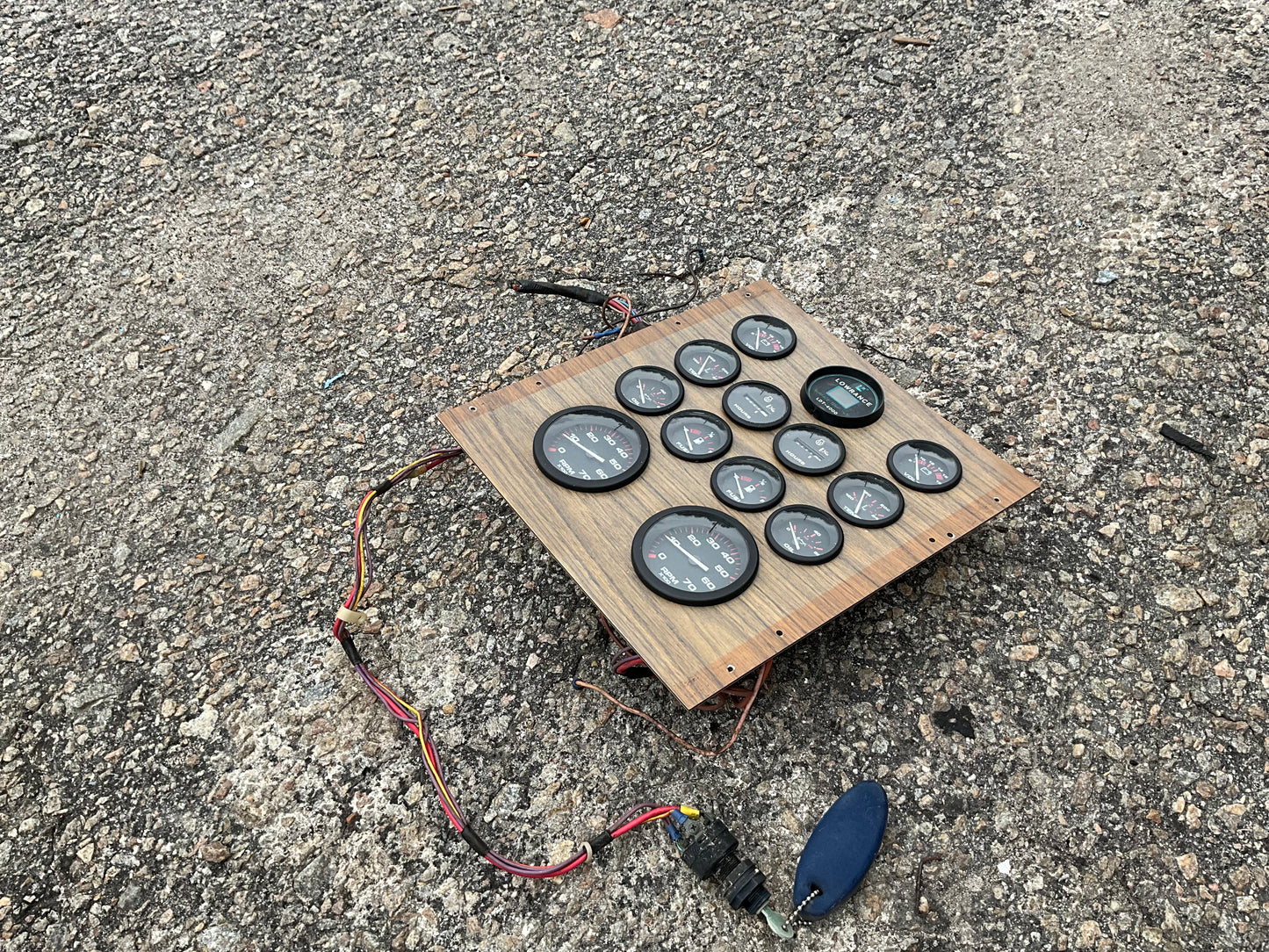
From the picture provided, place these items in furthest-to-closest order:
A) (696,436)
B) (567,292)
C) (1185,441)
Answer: (567,292), (1185,441), (696,436)

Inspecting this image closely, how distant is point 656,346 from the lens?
3.53 meters

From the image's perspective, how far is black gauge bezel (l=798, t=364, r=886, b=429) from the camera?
3.27 m

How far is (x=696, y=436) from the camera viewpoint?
3246 mm

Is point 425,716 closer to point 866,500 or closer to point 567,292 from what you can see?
point 866,500

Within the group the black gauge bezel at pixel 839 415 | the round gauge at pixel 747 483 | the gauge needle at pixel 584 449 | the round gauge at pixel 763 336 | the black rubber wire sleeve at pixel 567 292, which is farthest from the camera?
the black rubber wire sleeve at pixel 567 292

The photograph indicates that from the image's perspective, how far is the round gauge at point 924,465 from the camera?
10.2 ft

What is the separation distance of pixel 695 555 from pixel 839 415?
0.79 metres

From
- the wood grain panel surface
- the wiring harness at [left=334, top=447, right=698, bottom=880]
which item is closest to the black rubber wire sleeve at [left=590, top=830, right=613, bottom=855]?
the wiring harness at [left=334, top=447, right=698, bottom=880]

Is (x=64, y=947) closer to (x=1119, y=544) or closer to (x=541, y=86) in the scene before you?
(x=1119, y=544)

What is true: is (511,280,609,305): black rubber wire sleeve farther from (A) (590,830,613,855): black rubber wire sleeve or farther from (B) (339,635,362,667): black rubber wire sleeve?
(A) (590,830,613,855): black rubber wire sleeve

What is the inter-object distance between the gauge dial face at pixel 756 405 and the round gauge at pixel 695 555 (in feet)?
1.41

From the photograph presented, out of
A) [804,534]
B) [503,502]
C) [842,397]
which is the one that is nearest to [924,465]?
[842,397]

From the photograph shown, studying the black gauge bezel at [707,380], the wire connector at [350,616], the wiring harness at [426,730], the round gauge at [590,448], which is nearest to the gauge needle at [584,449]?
the round gauge at [590,448]

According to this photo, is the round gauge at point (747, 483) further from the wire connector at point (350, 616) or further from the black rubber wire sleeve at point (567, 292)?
the black rubber wire sleeve at point (567, 292)
